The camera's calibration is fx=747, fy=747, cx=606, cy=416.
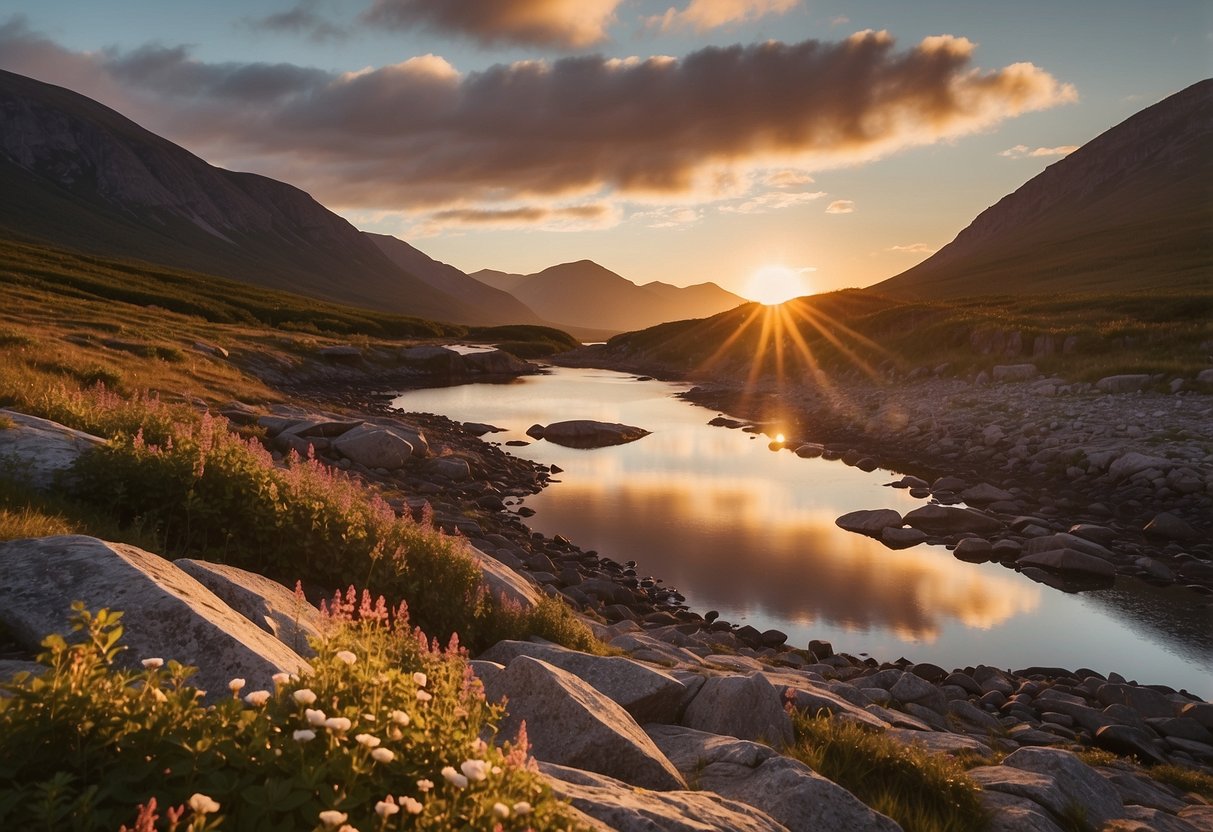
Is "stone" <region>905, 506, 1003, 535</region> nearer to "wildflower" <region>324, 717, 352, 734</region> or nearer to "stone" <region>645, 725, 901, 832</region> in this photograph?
"stone" <region>645, 725, 901, 832</region>

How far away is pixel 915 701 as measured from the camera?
10820mm

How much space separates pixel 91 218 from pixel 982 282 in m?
200

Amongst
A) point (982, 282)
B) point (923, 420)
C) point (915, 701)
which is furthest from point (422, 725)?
point (982, 282)

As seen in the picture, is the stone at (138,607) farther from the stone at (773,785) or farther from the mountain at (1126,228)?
the mountain at (1126,228)

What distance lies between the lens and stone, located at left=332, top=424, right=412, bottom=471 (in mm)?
23766

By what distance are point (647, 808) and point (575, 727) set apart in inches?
65.6

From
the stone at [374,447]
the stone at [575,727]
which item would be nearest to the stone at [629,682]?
the stone at [575,727]

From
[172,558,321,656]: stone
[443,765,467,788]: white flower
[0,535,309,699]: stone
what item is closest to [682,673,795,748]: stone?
[172,558,321,656]: stone

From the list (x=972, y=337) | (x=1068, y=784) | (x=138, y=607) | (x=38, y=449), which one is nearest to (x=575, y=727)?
(x=138, y=607)

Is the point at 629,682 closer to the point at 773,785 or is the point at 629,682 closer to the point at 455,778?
the point at 773,785

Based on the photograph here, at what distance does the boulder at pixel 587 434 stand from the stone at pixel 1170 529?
22.1m

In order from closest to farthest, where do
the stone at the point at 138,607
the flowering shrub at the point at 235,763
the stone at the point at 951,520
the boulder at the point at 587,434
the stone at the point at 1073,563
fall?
the flowering shrub at the point at 235,763 < the stone at the point at 138,607 < the stone at the point at 1073,563 < the stone at the point at 951,520 < the boulder at the point at 587,434

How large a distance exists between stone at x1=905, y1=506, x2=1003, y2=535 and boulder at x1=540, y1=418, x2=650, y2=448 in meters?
17.0

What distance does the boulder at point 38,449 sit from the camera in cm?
859
